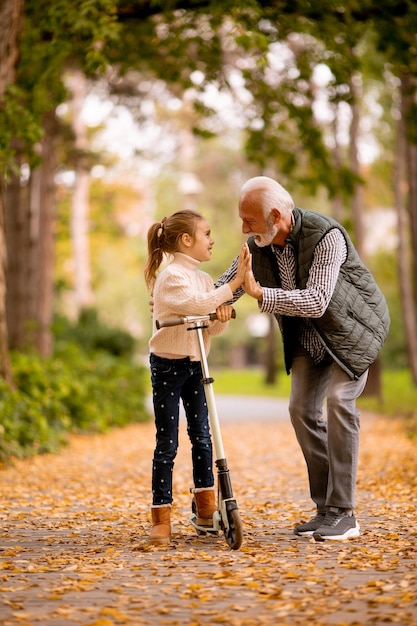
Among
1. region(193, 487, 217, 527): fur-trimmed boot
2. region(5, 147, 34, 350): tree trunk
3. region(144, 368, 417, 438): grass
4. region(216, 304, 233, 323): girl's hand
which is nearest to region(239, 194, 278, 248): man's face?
region(216, 304, 233, 323): girl's hand

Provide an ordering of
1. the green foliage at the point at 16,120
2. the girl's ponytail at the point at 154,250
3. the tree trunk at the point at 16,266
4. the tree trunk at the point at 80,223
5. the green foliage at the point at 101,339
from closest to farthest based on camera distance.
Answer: the girl's ponytail at the point at 154,250
the green foliage at the point at 16,120
the tree trunk at the point at 16,266
the green foliage at the point at 101,339
the tree trunk at the point at 80,223

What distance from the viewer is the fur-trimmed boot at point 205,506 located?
6.15m

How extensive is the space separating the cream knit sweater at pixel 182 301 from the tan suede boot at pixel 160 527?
0.87 meters

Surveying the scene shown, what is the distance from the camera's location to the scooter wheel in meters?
5.58

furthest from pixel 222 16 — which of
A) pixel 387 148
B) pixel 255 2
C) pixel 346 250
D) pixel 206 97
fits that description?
pixel 387 148

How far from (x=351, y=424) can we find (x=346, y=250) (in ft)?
3.33

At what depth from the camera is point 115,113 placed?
67.2ft

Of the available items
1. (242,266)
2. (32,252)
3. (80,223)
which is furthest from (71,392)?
(80,223)

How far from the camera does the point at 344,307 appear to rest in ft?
19.6

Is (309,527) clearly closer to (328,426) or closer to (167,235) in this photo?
(328,426)

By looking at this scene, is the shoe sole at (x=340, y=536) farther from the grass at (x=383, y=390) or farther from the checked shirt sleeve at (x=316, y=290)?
the grass at (x=383, y=390)

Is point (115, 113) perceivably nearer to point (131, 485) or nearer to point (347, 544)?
point (131, 485)

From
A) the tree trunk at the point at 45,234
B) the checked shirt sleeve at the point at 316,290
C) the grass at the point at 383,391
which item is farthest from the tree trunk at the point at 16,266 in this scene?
the checked shirt sleeve at the point at 316,290

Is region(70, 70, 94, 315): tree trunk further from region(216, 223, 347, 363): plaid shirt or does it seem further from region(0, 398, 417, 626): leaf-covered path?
region(216, 223, 347, 363): plaid shirt
